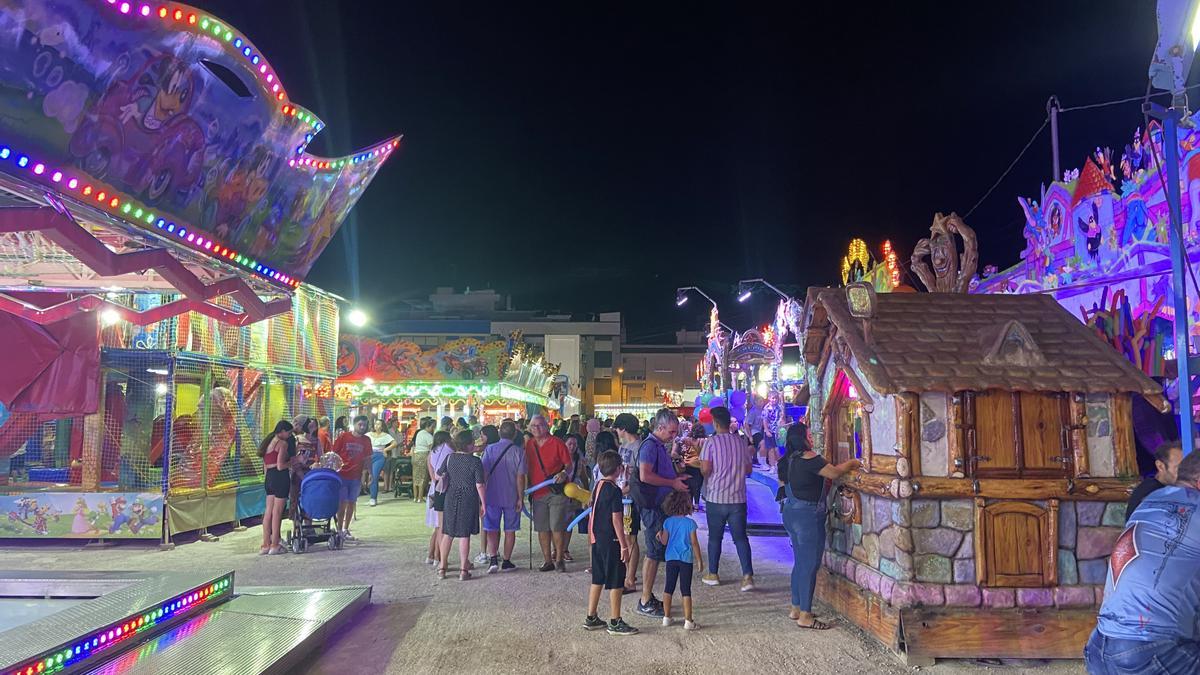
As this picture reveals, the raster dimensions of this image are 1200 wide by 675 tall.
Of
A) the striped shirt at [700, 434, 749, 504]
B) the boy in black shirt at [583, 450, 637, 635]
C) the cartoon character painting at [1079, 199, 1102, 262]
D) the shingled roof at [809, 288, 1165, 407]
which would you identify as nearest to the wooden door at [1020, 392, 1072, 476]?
the shingled roof at [809, 288, 1165, 407]

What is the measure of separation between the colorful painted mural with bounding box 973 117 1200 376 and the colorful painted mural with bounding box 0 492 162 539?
1309cm

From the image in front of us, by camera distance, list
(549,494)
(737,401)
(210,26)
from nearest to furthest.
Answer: (210,26)
(549,494)
(737,401)

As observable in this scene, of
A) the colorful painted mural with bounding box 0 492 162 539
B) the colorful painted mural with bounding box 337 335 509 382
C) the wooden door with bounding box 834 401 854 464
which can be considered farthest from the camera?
the colorful painted mural with bounding box 337 335 509 382

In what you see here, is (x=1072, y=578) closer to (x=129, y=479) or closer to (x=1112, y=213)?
(x=1112, y=213)

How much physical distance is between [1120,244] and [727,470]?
21.0 ft

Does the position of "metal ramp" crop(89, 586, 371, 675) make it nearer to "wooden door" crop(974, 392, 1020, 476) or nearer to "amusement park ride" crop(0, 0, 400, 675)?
"amusement park ride" crop(0, 0, 400, 675)

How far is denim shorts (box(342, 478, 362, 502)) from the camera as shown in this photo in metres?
10.0

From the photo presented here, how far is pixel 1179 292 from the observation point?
5.38 metres

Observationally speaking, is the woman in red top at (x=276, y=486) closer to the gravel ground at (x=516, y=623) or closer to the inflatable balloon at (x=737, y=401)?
the gravel ground at (x=516, y=623)

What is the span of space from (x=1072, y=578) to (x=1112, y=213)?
6238mm

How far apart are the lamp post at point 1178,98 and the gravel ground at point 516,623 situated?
86.0 inches

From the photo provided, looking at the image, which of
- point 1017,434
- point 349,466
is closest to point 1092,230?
point 1017,434

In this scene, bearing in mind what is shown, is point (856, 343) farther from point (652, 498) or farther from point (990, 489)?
point (652, 498)

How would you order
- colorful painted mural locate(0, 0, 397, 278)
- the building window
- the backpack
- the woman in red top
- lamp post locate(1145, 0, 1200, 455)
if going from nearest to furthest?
colorful painted mural locate(0, 0, 397, 278) < lamp post locate(1145, 0, 1200, 455) < the building window < the backpack < the woman in red top
